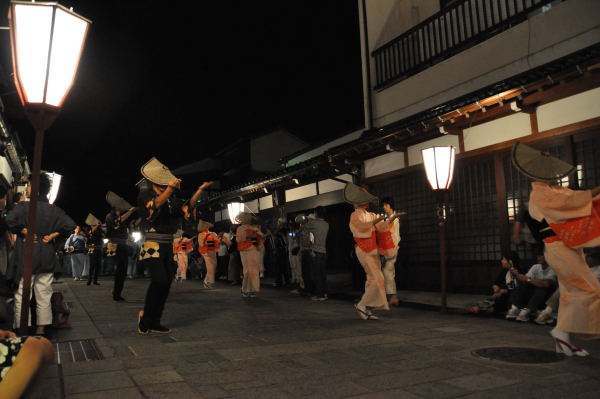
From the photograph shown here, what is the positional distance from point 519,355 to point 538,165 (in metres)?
2.05

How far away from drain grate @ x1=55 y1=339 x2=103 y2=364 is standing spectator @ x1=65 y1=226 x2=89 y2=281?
14046 mm

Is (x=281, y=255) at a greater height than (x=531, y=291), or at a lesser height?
greater

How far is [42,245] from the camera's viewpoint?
570cm

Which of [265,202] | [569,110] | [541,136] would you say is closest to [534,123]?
[541,136]

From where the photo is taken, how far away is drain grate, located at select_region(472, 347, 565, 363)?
4.44m

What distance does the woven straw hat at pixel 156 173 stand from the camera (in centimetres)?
600

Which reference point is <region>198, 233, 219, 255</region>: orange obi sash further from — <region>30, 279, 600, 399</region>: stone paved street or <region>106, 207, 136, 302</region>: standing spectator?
<region>30, 279, 600, 399</region>: stone paved street

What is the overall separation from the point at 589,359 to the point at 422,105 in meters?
7.96

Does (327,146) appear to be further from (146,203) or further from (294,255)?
(146,203)

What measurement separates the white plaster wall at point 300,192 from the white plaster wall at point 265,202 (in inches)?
54.7

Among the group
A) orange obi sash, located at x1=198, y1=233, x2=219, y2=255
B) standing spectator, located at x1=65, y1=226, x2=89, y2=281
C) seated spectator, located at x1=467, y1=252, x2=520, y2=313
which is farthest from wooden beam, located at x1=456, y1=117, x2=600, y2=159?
standing spectator, located at x1=65, y1=226, x2=89, y2=281

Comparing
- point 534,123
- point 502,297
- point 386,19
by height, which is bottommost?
point 502,297

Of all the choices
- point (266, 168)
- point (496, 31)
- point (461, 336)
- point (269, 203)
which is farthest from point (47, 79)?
point (266, 168)

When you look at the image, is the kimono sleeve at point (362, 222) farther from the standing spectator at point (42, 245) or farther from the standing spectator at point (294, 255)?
the standing spectator at point (294, 255)
